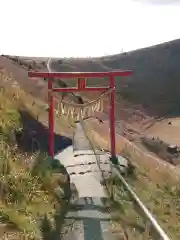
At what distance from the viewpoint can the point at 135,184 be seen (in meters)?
12.1

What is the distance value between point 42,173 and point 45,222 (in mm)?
1975

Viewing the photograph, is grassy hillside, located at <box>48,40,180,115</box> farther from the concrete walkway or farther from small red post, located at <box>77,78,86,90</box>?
the concrete walkway

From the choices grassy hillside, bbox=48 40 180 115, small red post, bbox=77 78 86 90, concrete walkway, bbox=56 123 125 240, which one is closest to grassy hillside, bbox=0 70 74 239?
concrete walkway, bbox=56 123 125 240

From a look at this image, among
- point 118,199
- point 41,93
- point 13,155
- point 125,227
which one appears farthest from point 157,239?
point 41,93

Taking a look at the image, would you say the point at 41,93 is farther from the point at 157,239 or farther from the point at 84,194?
the point at 157,239

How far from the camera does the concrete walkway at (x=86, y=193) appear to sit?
7.89 meters

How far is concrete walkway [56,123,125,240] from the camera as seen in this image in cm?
789

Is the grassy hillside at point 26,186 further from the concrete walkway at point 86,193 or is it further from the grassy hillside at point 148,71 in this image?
the grassy hillside at point 148,71

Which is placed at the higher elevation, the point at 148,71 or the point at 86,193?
the point at 148,71

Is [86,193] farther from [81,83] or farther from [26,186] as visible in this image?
[81,83]

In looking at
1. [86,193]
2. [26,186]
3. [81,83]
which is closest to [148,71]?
[81,83]

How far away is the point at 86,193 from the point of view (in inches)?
389

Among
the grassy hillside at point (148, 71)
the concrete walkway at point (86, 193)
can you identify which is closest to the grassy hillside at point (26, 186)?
the concrete walkway at point (86, 193)

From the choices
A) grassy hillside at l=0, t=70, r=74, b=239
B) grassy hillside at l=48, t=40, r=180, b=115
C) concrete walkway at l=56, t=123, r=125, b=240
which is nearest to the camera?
grassy hillside at l=0, t=70, r=74, b=239
